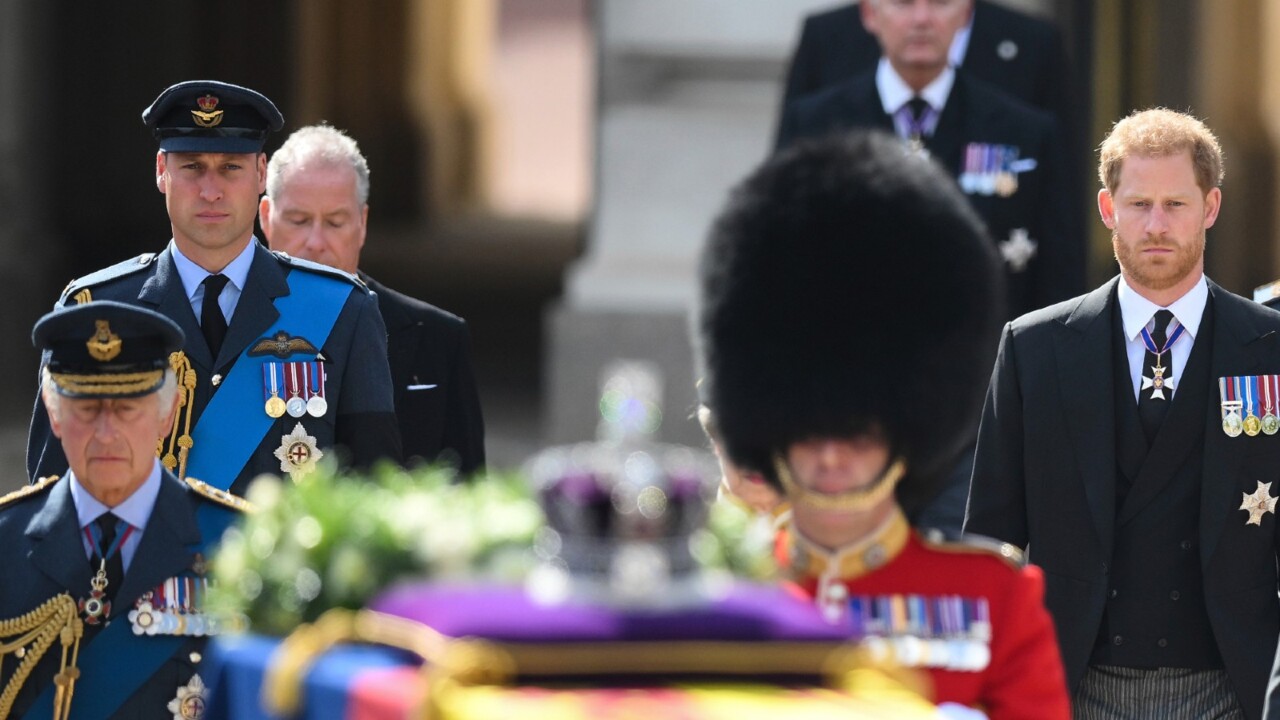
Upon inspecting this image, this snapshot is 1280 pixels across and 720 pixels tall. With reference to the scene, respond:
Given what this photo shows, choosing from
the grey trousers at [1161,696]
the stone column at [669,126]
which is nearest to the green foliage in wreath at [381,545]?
the grey trousers at [1161,696]

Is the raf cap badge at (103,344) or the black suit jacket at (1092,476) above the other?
the raf cap badge at (103,344)

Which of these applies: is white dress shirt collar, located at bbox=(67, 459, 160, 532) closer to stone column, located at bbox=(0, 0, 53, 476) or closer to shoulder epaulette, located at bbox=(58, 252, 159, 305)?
shoulder epaulette, located at bbox=(58, 252, 159, 305)

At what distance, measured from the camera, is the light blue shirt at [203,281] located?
5898 mm

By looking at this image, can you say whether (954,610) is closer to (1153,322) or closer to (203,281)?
(1153,322)

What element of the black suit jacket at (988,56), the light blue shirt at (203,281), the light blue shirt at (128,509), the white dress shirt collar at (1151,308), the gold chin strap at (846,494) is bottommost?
the light blue shirt at (128,509)

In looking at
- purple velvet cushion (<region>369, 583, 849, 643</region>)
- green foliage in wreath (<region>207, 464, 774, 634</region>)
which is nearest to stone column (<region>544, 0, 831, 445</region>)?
green foliage in wreath (<region>207, 464, 774, 634</region>)

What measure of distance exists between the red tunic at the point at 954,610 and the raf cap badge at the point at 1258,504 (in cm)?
184

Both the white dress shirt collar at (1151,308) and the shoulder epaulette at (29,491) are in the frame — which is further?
the white dress shirt collar at (1151,308)

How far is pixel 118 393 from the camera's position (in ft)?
15.6

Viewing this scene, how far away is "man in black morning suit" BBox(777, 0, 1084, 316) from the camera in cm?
741

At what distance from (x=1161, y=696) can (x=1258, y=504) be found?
1.56ft

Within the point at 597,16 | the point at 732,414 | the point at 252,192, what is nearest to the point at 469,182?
the point at 597,16

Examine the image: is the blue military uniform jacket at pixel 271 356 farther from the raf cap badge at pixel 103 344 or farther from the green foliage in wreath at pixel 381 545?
the green foliage in wreath at pixel 381 545

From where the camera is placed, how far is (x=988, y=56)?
783 centimetres
